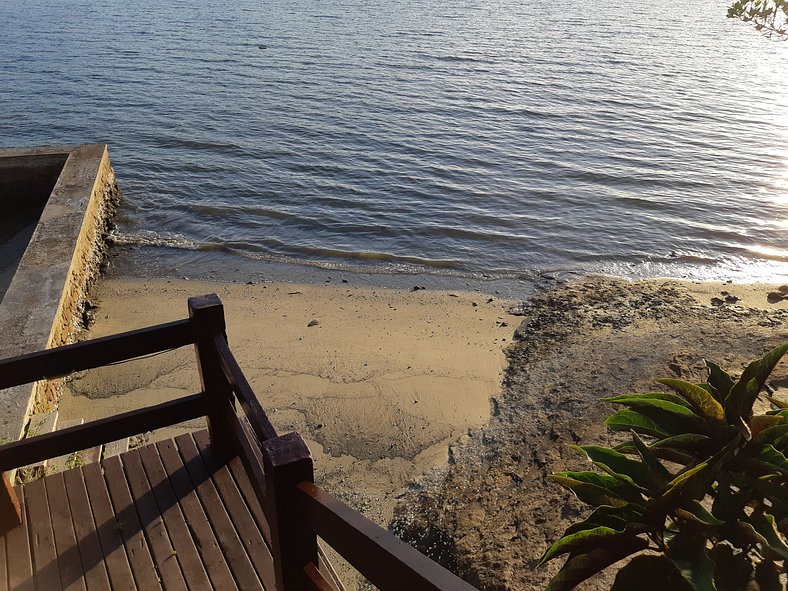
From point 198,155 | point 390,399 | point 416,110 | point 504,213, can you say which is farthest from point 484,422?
point 416,110

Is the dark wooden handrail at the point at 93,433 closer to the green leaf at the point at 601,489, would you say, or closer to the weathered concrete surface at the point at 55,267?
the weathered concrete surface at the point at 55,267

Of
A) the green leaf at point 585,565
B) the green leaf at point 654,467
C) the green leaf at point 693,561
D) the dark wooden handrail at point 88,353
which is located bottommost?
the dark wooden handrail at point 88,353

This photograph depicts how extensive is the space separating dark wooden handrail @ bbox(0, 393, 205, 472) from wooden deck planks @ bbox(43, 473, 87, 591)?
35 cm

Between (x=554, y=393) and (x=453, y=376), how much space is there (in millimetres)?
1301

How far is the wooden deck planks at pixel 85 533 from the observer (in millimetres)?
3355

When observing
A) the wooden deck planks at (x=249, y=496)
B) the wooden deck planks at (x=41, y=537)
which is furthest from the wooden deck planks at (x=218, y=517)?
the wooden deck planks at (x=41, y=537)

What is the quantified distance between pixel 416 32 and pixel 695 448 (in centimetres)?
3103

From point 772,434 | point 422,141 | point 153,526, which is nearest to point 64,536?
point 153,526

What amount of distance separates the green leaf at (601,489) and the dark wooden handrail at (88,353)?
6.68 feet

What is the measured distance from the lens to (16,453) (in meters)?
3.50

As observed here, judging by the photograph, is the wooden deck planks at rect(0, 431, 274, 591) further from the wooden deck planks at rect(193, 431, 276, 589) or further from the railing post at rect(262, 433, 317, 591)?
the railing post at rect(262, 433, 317, 591)

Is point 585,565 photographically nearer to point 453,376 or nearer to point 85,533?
point 85,533

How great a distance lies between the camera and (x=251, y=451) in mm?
3002

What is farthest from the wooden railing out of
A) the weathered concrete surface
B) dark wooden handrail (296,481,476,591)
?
the weathered concrete surface
